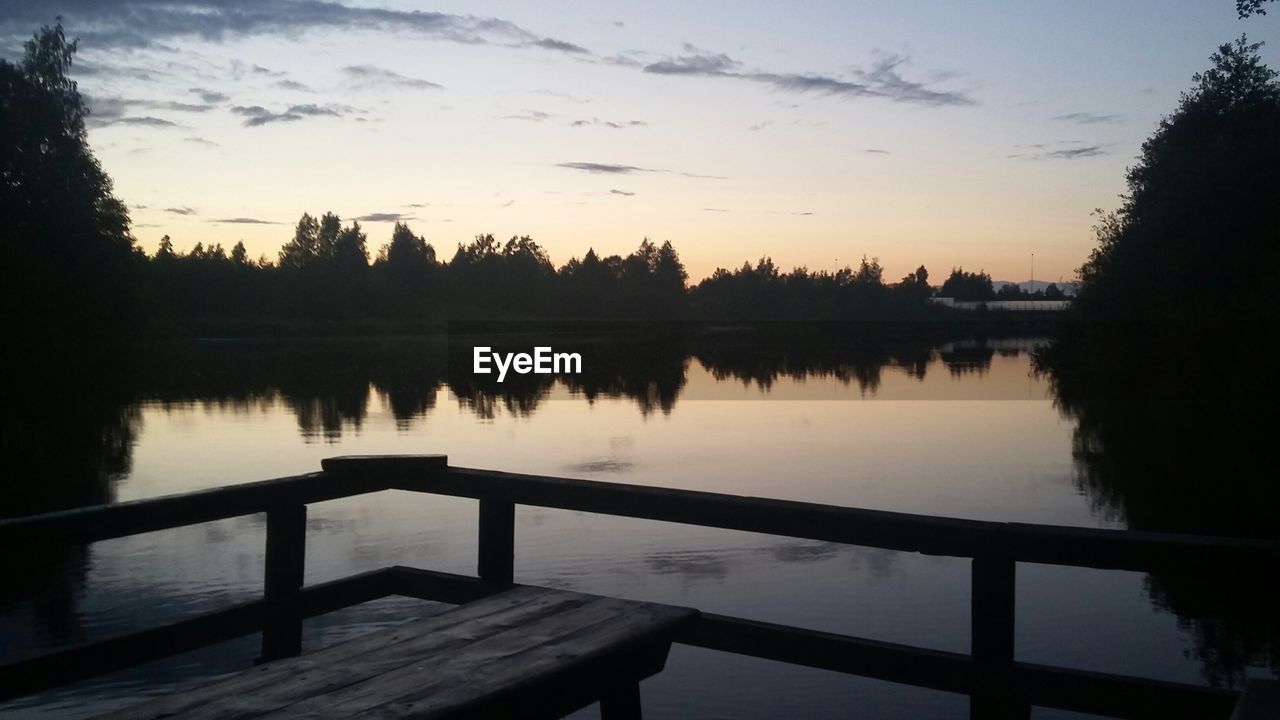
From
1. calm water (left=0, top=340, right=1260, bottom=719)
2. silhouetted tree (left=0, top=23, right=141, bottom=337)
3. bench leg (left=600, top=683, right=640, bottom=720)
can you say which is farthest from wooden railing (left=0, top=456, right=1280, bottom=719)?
silhouetted tree (left=0, top=23, right=141, bottom=337)

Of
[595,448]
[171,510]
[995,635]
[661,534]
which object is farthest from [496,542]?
[595,448]

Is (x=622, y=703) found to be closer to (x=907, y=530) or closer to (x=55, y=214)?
(x=907, y=530)

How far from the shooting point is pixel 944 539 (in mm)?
3664

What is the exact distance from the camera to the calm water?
25.4 ft

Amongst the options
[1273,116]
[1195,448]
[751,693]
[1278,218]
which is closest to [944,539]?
[751,693]

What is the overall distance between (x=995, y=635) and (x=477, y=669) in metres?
1.74

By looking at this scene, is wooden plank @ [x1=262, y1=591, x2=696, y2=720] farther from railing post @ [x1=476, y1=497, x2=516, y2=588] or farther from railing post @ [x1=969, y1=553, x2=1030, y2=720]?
railing post @ [x1=476, y1=497, x2=516, y2=588]

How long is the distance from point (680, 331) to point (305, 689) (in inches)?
7063

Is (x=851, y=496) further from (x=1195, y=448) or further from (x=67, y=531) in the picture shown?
(x=67, y=531)

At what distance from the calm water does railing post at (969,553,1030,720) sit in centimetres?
301

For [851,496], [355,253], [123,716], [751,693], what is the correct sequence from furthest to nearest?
[355,253] < [851,496] < [751,693] < [123,716]

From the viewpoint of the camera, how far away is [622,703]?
3.45 m

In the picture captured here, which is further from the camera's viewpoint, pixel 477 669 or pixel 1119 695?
pixel 1119 695

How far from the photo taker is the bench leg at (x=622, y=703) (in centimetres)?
342
